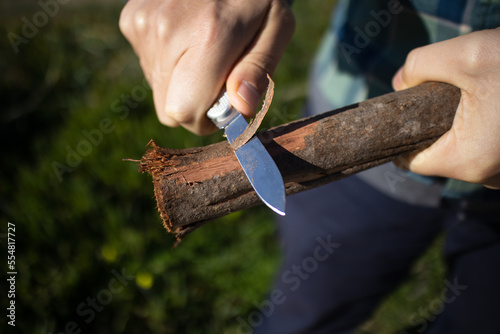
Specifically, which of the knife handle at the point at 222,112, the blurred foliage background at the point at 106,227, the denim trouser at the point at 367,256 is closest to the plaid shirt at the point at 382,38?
the denim trouser at the point at 367,256

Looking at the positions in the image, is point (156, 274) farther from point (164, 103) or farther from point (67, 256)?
point (164, 103)

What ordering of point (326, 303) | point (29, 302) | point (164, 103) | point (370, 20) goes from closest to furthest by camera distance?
point (164, 103), point (370, 20), point (326, 303), point (29, 302)

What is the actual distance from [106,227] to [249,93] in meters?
2.06

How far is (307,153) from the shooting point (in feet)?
3.93

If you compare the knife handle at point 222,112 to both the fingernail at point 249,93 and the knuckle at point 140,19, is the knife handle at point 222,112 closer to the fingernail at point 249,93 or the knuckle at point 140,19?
the fingernail at point 249,93

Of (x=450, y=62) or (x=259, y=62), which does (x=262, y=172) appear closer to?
(x=259, y=62)

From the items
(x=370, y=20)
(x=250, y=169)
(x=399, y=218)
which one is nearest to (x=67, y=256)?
(x=250, y=169)

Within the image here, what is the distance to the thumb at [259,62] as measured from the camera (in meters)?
1.25

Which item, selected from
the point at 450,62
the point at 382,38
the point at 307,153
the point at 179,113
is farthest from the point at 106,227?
the point at 450,62

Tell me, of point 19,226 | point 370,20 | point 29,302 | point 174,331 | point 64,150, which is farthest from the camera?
point 64,150

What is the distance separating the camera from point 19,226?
8.82 feet

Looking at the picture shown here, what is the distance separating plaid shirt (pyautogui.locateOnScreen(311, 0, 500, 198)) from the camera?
4.69 feet

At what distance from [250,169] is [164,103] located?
53 centimetres

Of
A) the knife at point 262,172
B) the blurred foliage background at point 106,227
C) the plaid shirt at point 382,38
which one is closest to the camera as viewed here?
the knife at point 262,172
